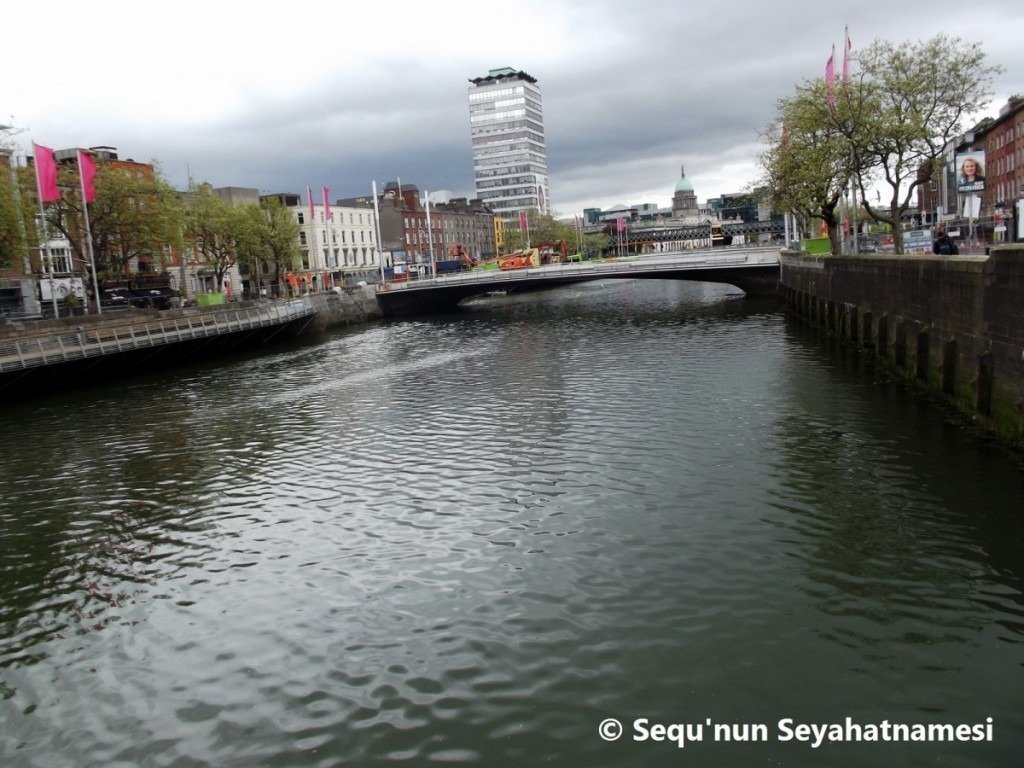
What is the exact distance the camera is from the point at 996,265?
68.3 ft

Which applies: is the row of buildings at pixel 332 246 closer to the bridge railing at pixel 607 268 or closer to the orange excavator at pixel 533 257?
the bridge railing at pixel 607 268

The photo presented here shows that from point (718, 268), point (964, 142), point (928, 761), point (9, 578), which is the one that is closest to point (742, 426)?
point (928, 761)

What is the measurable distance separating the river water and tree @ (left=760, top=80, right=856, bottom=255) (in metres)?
25.7

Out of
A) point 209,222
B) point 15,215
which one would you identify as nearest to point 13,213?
point 15,215

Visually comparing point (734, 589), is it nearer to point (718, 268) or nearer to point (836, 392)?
point (836, 392)

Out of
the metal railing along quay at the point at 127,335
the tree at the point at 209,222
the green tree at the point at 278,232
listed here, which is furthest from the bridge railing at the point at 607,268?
the metal railing along quay at the point at 127,335

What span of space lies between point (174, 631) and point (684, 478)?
10.7 metres

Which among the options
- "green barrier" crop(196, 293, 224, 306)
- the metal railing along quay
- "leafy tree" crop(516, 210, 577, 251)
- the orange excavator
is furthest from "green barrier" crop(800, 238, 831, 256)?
"leafy tree" crop(516, 210, 577, 251)

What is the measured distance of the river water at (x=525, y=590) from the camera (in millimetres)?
9641

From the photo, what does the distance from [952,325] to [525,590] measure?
1778 cm

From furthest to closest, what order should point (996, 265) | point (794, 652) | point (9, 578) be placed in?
point (996, 265) → point (9, 578) → point (794, 652)

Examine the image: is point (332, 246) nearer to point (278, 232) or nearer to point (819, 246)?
point (278, 232)

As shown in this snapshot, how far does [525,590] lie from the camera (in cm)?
1306

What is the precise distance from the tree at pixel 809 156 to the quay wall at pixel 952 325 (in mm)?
10150
